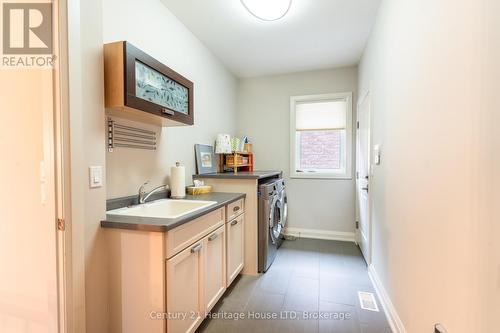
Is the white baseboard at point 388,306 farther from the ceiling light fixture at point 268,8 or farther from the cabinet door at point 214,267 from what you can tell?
the ceiling light fixture at point 268,8

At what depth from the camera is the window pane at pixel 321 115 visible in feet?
12.1

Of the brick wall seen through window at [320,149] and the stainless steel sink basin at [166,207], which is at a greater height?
the brick wall seen through window at [320,149]

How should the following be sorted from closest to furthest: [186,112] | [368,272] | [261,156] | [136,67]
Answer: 1. [136,67]
2. [186,112]
3. [368,272]
4. [261,156]

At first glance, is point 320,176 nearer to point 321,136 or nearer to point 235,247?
point 321,136

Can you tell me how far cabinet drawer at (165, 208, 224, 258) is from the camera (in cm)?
137

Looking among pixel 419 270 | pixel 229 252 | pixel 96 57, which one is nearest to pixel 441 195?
pixel 419 270

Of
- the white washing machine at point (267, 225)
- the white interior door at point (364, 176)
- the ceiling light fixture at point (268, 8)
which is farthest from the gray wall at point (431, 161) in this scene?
the white washing machine at point (267, 225)

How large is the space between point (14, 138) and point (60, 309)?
917 millimetres

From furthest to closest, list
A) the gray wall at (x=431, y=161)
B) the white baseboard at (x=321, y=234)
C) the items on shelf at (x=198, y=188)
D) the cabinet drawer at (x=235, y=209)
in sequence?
the white baseboard at (x=321, y=234)
the items on shelf at (x=198, y=188)
the cabinet drawer at (x=235, y=209)
the gray wall at (x=431, y=161)

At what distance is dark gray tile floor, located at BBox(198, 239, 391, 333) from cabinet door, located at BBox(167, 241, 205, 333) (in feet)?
0.83

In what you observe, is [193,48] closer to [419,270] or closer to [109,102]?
[109,102]

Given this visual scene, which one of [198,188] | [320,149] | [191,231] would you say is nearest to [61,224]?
[191,231]

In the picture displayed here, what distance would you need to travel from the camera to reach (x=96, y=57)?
1.43 meters

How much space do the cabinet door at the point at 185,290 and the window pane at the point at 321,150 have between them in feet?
8.53
